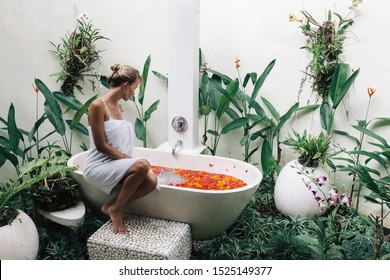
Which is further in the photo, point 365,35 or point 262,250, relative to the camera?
point 365,35

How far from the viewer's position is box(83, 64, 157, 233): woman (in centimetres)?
255

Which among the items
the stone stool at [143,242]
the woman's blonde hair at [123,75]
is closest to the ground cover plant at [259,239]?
the stone stool at [143,242]

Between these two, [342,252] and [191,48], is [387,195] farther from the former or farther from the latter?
[191,48]

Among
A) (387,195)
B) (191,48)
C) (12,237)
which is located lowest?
(12,237)

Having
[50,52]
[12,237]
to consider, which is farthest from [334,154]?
[50,52]

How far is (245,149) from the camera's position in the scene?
144 inches

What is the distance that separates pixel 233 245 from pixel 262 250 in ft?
0.65

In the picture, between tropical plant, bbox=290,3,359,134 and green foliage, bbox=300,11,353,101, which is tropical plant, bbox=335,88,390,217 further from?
green foliage, bbox=300,11,353,101

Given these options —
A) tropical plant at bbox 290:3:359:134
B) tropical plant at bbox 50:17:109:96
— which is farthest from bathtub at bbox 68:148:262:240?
tropical plant at bbox 50:17:109:96

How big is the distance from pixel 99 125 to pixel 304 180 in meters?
1.57

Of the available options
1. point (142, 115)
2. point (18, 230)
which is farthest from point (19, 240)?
point (142, 115)

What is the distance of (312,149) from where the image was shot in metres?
3.24

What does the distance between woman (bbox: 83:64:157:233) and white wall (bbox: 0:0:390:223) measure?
4.16 ft

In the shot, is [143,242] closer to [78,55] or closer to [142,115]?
[142,115]
